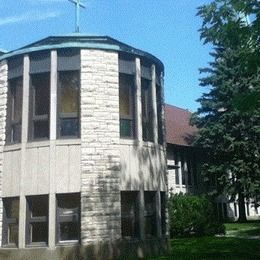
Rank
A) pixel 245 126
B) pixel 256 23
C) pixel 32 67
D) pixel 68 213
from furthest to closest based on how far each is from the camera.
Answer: pixel 245 126 < pixel 32 67 < pixel 68 213 < pixel 256 23

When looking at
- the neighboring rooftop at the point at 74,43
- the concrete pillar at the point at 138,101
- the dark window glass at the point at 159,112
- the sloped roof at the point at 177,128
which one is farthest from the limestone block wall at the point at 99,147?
the sloped roof at the point at 177,128

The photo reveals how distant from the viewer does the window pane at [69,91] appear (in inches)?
540

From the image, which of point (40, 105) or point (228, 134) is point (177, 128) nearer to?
point (228, 134)

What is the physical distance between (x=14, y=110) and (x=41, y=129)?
1.31 m

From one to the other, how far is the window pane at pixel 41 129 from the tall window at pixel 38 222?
182 centimetres

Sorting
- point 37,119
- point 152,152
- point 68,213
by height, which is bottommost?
point 68,213

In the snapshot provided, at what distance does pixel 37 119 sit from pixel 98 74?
2290 mm

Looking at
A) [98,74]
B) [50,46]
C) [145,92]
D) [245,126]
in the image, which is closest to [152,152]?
[145,92]

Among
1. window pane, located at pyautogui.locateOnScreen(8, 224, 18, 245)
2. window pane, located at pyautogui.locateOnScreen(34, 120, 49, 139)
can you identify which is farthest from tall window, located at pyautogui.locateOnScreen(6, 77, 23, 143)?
window pane, located at pyautogui.locateOnScreen(8, 224, 18, 245)

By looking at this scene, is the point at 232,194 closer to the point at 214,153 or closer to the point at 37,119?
the point at 214,153

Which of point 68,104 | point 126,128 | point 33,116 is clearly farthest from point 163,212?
point 33,116

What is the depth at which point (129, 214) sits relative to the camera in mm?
13781

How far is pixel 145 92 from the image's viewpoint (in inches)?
596

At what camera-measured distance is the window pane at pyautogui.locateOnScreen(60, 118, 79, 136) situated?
13594 mm
